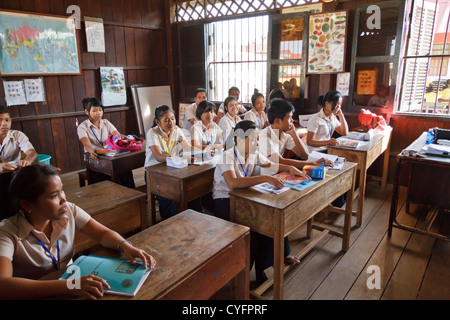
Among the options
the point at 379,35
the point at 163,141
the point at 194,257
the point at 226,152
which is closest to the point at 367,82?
the point at 379,35

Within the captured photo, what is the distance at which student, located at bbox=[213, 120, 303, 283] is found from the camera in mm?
1942

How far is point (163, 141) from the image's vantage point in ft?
9.53

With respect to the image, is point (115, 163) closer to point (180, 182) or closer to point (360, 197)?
point (180, 182)

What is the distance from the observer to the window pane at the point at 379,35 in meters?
3.77

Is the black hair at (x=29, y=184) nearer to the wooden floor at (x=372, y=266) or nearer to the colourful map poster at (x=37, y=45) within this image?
the wooden floor at (x=372, y=266)

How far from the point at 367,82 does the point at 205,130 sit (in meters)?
2.23

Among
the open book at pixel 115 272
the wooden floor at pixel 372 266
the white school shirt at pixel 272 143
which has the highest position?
the white school shirt at pixel 272 143

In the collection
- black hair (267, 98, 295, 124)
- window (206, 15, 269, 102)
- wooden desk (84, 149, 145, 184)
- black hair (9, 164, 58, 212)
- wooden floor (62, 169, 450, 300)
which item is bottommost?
wooden floor (62, 169, 450, 300)

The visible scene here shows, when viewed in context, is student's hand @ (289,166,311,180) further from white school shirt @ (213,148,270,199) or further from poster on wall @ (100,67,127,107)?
poster on wall @ (100,67,127,107)

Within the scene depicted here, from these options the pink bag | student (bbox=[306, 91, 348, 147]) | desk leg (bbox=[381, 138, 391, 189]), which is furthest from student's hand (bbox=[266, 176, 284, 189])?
desk leg (bbox=[381, 138, 391, 189])

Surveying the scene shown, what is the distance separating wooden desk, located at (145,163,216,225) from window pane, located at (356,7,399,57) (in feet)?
8.97

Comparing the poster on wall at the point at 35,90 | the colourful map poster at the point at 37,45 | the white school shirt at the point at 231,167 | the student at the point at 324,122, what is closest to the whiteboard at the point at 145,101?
the colourful map poster at the point at 37,45

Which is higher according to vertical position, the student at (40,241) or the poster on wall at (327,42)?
the poster on wall at (327,42)

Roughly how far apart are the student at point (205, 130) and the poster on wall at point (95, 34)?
251 centimetres
